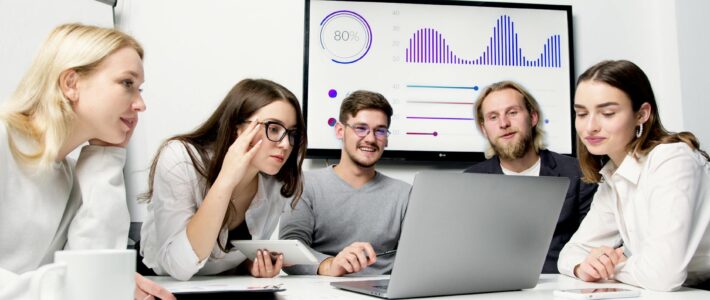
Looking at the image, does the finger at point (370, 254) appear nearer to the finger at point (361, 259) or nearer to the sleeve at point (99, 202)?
the finger at point (361, 259)

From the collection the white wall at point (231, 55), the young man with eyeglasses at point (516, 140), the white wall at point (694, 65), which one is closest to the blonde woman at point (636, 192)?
the young man with eyeglasses at point (516, 140)

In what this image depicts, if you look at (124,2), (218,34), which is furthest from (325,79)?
(124,2)

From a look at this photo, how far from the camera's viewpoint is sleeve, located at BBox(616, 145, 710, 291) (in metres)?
1.26

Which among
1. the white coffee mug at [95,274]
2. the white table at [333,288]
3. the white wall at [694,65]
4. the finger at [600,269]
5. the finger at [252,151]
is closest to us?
the white coffee mug at [95,274]

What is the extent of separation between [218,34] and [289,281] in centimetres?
161

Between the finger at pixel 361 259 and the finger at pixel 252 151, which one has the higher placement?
the finger at pixel 252 151

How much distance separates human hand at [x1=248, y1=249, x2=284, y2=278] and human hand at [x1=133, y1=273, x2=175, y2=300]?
47 centimetres

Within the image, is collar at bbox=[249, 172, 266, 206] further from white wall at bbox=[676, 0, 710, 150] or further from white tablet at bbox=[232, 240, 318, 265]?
white wall at bbox=[676, 0, 710, 150]

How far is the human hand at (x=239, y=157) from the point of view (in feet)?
4.80

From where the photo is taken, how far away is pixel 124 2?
8.53 feet

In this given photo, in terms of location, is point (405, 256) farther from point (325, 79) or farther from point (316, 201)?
point (325, 79)

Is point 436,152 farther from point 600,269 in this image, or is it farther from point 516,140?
point 600,269

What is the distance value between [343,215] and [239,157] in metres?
0.90

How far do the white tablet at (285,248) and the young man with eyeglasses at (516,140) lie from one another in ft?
4.01
